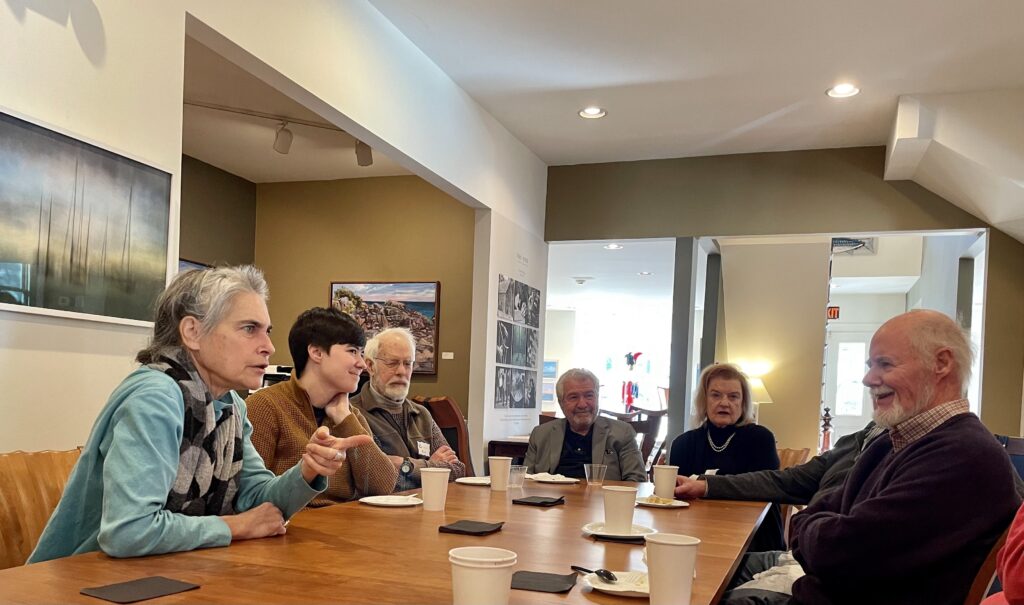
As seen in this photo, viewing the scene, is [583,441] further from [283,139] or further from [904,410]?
[283,139]

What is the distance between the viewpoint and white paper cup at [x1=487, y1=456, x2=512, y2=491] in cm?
255

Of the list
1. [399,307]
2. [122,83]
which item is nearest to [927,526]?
[122,83]

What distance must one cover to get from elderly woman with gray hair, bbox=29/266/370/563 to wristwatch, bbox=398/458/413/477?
38.7 inches

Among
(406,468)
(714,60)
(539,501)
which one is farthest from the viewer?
(714,60)

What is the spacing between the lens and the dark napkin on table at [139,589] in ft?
3.72

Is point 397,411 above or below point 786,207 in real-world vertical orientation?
below

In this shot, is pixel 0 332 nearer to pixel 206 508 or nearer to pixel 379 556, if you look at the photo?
pixel 206 508

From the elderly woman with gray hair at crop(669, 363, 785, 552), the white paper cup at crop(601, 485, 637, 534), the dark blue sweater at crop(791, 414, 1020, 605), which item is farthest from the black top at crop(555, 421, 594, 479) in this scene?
the dark blue sweater at crop(791, 414, 1020, 605)

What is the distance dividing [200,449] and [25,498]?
1.61ft

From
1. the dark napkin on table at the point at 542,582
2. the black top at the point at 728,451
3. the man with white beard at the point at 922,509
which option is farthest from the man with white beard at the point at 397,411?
the dark napkin on table at the point at 542,582

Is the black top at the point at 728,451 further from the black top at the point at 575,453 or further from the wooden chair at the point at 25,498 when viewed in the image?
the wooden chair at the point at 25,498

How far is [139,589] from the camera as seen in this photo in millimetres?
1171

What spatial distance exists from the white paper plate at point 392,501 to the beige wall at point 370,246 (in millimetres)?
4240

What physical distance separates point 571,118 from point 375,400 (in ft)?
9.74
